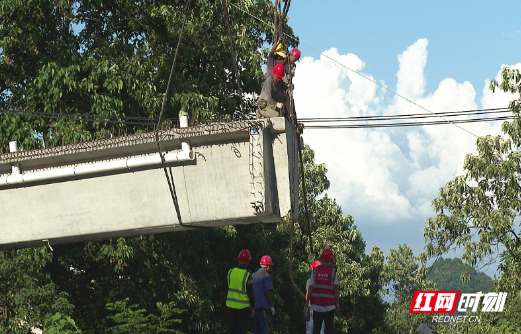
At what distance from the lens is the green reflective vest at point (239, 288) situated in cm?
888

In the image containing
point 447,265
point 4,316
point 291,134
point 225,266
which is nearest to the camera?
point 291,134

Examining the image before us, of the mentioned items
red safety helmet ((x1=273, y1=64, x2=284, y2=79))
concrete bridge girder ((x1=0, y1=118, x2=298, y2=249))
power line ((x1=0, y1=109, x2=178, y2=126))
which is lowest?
concrete bridge girder ((x1=0, y1=118, x2=298, y2=249))

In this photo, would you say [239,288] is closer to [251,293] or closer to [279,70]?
[251,293]

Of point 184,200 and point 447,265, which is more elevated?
point 184,200

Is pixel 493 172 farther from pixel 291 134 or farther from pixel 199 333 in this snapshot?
pixel 291 134

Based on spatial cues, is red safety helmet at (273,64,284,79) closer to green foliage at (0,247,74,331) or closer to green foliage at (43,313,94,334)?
green foliage at (43,313,94,334)

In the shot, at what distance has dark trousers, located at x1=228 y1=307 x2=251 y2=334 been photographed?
9.00 meters

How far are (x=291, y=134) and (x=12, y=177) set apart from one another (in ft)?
17.6

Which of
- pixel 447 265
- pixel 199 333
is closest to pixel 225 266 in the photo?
pixel 199 333

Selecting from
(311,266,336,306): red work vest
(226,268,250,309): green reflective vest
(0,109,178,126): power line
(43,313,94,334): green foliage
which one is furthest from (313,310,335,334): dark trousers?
(0,109,178,126): power line

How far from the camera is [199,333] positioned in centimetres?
1716

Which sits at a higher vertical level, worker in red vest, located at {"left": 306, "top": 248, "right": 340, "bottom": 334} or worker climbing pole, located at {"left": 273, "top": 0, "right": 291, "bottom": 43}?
worker climbing pole, located at {"left": 273, "top": 0, "right": 291, "bottom": 43}

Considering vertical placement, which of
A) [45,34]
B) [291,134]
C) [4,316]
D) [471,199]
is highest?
[45,34]

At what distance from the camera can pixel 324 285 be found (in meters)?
8.77
